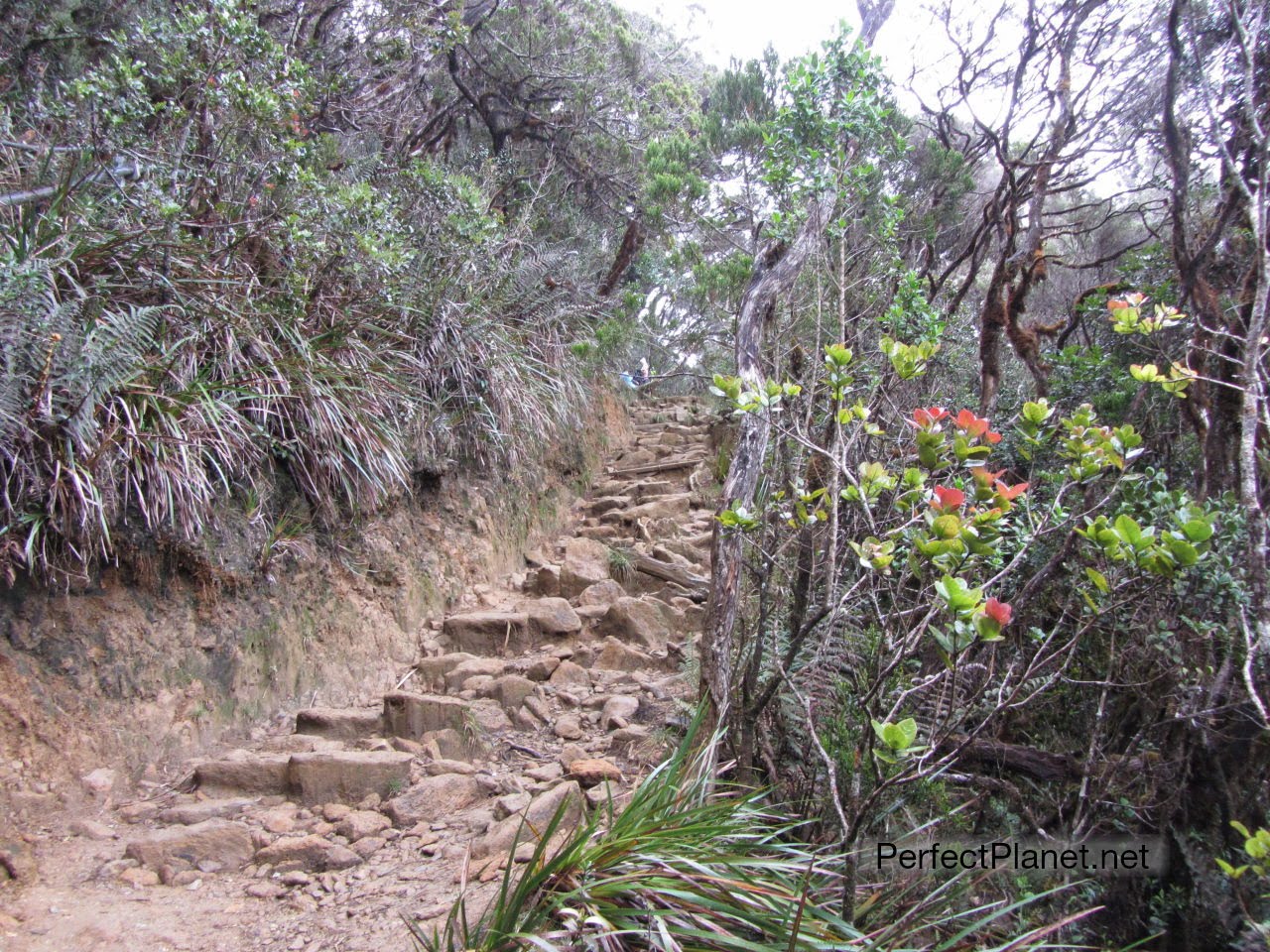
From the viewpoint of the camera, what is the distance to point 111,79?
14.0 feet

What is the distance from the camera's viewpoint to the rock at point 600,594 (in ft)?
17.2

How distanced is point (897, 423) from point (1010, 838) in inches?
103

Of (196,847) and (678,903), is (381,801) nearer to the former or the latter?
(196,847)

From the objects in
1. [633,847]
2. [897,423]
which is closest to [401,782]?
[633,847]

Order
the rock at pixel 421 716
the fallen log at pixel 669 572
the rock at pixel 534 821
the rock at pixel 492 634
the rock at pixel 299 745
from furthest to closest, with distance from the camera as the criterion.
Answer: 1. the fallen log at pixel 669 572
2. the rock at pixel 492 634
3. the rock at pixel 421 716
4. the rock at pixel 299 745
5. the rock at pixel 534 821

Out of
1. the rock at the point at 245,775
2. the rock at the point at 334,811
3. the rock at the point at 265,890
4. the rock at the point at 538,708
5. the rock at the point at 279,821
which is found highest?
the rock at the point at 538,708

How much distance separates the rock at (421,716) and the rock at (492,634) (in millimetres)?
996

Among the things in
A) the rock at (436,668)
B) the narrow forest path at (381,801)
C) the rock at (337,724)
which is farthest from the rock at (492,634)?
the rock at (337,724)

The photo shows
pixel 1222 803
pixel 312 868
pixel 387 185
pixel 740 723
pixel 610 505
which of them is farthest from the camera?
pixel 610 505

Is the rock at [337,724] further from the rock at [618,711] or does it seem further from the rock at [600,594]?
the rock at [600,594]

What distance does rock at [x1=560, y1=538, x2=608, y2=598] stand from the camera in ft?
18.1

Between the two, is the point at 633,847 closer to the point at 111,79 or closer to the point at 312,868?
the point at 312,868

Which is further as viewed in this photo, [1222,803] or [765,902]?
[1222,803]

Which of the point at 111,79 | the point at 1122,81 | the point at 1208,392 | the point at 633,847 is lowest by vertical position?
the point at 633,847
